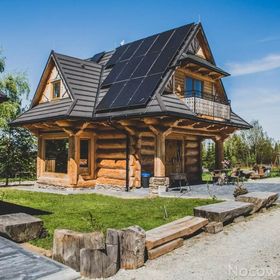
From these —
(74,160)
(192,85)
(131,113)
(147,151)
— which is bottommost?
(74,160)

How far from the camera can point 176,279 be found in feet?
→ 14.6

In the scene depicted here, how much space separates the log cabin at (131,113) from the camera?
44.0 feet

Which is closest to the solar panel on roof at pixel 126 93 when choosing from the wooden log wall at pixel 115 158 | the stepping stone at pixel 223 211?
the wooden log wall at pixel 115 158

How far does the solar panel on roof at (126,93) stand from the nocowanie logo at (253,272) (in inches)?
373

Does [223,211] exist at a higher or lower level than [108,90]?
lower

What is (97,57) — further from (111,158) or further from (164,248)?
(164,248)

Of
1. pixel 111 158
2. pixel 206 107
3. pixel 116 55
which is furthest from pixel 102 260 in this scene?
pixel 116 55

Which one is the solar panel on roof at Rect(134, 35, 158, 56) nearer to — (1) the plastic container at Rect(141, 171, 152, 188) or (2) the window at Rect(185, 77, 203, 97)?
(2) the window at Rect(185, 77, 203, 97)

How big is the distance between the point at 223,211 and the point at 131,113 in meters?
6.45

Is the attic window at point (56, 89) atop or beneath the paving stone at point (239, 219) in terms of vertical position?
atop

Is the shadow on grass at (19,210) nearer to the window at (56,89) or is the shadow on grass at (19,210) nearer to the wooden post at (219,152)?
the window at (56,89)

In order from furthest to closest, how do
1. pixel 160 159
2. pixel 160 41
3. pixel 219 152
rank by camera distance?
pixel 219 152 → pixel 160 41 → pixel 160 159

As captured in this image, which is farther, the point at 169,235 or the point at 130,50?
the point at 130,50

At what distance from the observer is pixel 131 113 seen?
41.9ft
